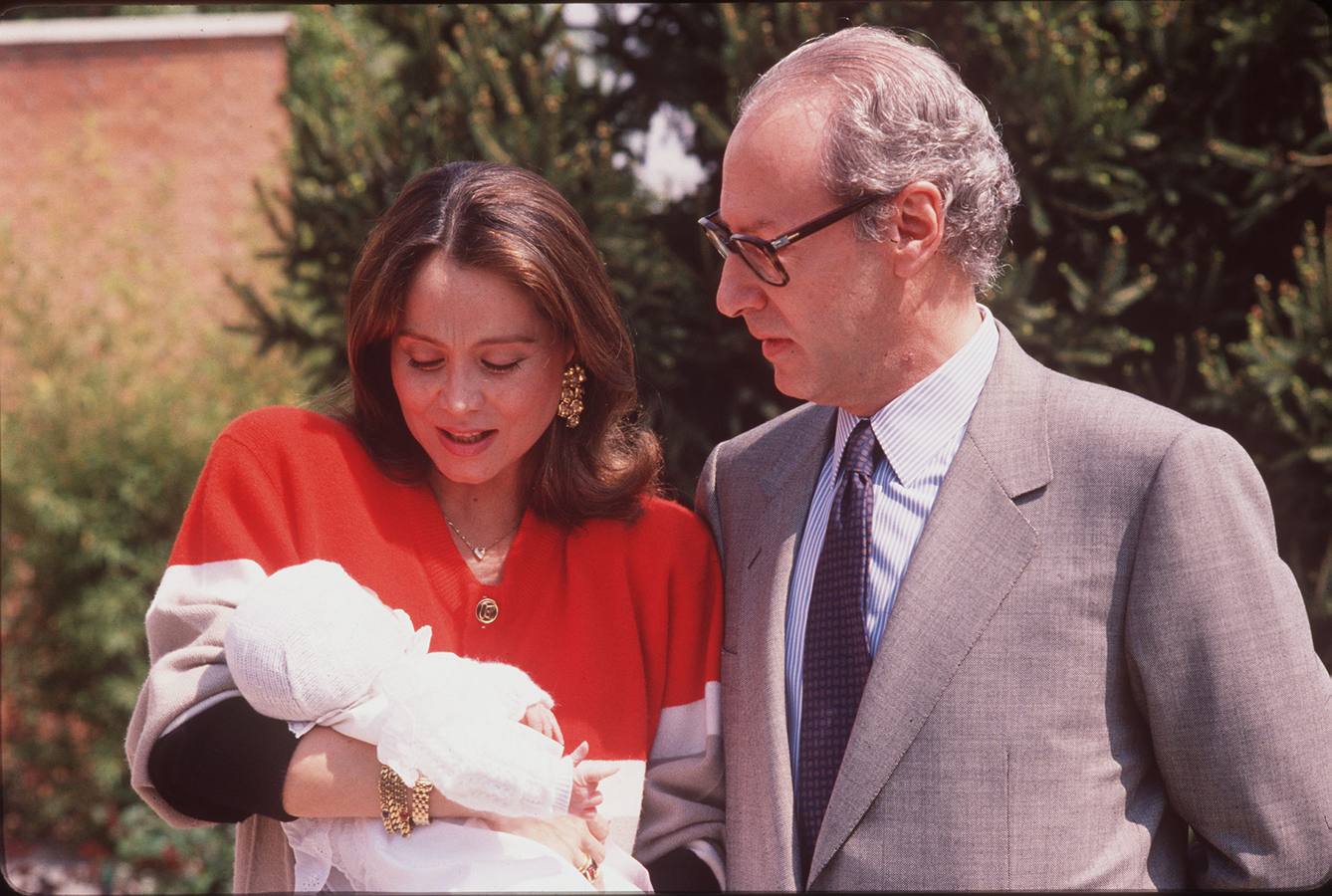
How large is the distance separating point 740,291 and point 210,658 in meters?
1.25

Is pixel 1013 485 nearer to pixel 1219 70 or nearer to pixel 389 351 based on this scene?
pixel 389 351

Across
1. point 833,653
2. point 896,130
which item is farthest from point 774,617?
point 896,130

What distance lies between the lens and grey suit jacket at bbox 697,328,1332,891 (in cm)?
234

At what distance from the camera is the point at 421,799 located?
7.66 feet

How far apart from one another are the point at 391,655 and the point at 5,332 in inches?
250

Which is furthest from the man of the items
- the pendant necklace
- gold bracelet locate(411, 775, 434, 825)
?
gold bracelet locate(411, 775, 434, 825)

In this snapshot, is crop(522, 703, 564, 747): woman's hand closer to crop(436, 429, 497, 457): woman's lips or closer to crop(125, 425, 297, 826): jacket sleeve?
crop(125, 425, 297, 826): jacket sleeve

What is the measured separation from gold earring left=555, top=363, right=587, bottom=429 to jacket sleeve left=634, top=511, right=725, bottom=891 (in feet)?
1.30

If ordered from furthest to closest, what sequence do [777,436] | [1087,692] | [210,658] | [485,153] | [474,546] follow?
1. [485,153]
2. [777,436]
3. [474,546]
4. [210,658]
5. [1087,692]

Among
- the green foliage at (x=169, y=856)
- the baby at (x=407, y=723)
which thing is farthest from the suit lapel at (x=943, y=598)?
the green foliage at (x=169, y=856)

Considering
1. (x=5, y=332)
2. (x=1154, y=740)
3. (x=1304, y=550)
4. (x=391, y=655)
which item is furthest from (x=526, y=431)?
(x=5, y=332)

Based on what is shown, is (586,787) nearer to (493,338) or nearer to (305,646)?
(305,646)

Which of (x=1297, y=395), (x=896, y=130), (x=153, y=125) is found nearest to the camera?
(x=896, y=130)

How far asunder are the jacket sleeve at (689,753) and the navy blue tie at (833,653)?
0.88 feet
